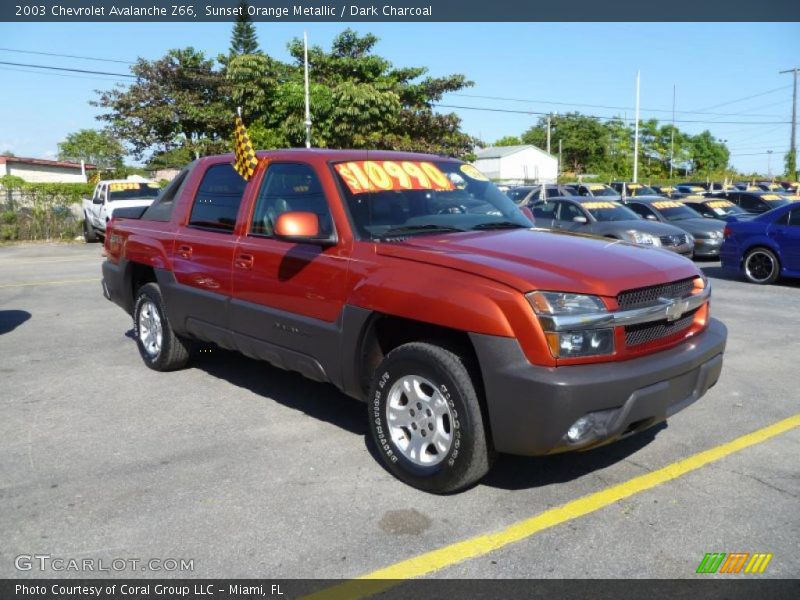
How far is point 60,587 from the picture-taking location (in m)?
3.10

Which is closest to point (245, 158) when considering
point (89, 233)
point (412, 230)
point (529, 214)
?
point (412, 230)

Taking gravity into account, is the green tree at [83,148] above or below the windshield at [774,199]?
above

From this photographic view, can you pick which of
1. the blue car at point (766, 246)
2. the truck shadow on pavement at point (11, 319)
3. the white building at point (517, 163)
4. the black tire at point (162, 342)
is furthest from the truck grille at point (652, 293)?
the white building at point (517, 163)

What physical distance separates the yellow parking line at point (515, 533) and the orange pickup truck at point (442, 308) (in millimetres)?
374

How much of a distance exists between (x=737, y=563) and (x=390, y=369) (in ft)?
6.18

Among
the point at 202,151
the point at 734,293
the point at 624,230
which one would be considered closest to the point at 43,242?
the point at 202,151

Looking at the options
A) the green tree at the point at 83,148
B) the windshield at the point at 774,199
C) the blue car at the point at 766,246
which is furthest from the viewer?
the green tree at the point at 83,148

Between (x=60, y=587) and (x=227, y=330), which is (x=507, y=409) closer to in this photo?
(x=60, y=587)

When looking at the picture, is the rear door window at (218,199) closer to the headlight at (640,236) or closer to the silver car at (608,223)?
the silver car at (608,223)

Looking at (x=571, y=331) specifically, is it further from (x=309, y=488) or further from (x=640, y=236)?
(x=640, y=236)

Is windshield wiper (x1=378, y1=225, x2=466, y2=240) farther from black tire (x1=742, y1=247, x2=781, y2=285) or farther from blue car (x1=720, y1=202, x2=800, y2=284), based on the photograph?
black tire (x1=742, y1=247, x2=781, y2=285)

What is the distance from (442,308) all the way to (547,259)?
0.63 metres

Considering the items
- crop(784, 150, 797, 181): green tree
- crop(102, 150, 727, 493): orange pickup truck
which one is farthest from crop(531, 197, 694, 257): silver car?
crop(784, 150, 797, 181): green tree

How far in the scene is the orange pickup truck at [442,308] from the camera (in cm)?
354
